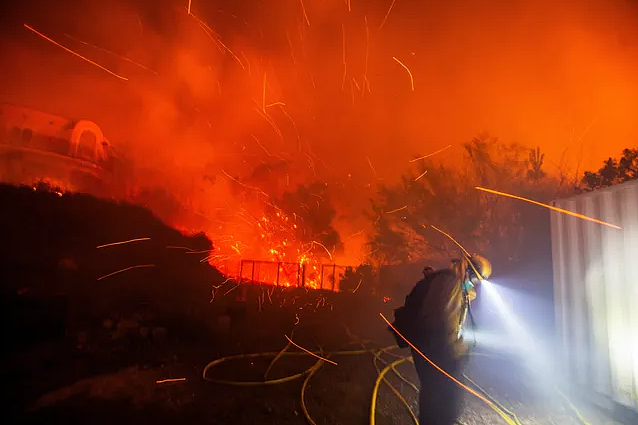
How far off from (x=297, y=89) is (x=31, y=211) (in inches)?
352

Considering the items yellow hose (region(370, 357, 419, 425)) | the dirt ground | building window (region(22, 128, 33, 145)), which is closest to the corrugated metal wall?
the dirt ground

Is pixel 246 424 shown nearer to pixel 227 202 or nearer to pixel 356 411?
pixel 356 411

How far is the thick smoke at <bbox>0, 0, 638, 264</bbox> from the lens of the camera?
10.7m

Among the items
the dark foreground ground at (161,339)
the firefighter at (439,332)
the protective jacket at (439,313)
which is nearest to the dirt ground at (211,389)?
Result: the dark foreground ground at (161,339)

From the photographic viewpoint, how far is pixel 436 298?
3113 mm

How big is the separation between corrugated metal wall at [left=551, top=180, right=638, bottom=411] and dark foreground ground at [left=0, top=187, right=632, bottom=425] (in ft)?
2.19

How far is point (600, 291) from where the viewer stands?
16.1 feet

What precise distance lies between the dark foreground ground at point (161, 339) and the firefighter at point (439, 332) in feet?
4.90

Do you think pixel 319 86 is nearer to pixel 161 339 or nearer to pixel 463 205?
pixel 463 205

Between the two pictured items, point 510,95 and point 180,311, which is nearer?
point 180,311

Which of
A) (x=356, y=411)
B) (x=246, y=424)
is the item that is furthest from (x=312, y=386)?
(x=246, y=424)

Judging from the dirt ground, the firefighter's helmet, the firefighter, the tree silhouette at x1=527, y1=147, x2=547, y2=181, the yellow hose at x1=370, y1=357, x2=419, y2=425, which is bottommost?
the dirt ground

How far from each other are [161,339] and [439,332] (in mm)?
6412

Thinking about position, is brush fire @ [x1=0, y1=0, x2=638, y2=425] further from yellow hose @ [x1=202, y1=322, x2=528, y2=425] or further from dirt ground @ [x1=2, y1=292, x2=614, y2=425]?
dirt ground @ [x1=2, y1=292, x2=614, y2=425]
